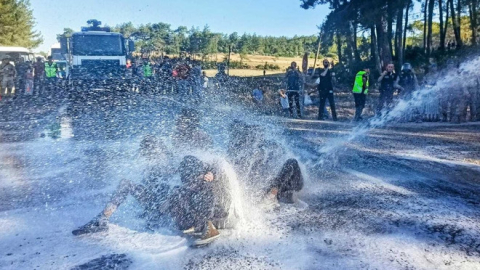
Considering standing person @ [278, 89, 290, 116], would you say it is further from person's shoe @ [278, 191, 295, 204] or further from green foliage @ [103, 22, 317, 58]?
green foliage @ [103, 22, 317, 58]

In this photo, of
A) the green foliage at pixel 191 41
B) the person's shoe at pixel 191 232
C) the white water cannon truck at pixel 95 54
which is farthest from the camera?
the green foliage at pixel 191 41

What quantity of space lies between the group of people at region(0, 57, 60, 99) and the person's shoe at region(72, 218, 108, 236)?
16044 mm

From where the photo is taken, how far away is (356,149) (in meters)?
8.19

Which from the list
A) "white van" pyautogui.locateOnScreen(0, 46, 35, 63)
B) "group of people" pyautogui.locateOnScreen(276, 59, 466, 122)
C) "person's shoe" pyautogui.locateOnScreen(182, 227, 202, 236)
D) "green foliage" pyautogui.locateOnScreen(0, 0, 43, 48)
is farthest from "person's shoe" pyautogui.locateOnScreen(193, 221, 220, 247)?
"green foliage" pyautogui.locateOnScreen(0, 0, 43, 48)

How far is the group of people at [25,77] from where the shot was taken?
1777 centimetres

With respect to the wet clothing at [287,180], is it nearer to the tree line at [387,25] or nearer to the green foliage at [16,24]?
the tree line at [387,25]

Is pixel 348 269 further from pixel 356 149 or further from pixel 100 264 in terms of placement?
pixel 356 149

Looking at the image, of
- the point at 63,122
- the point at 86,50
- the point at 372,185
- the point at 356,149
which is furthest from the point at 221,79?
the point at 372,185

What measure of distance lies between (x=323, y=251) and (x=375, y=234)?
69cm

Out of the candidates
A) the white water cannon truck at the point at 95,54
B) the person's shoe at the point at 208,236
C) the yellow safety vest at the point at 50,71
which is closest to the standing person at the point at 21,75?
the yellow safety vest at the point at 50,71

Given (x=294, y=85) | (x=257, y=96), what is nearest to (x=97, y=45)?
(x=257, y=96)

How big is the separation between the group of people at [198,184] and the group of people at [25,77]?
1548 centimetres

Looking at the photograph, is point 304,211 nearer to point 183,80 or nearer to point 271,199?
point 271,199

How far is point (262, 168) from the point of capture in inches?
214
